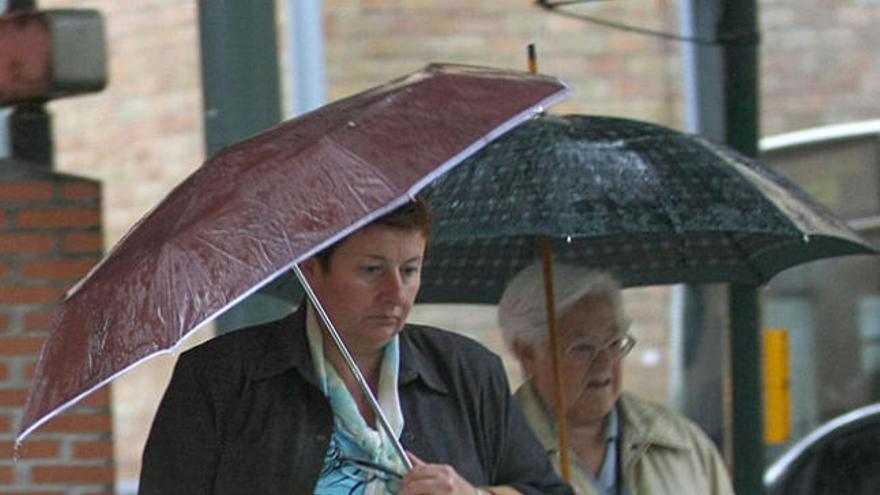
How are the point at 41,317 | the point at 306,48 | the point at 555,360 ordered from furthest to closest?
the point at 306,48 → the point at 41,317 → the point at 555,360

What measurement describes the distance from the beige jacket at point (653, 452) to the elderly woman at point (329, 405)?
0.90 m

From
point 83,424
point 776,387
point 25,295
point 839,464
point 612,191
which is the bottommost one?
point 839,464

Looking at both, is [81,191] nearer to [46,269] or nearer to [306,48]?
[46,269]

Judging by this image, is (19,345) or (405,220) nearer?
(405,220)

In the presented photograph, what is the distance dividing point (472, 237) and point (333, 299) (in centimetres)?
65

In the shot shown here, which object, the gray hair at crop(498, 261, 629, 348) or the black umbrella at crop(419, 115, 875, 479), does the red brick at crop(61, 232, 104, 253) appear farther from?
the gray hair at crop(498, 261, 629, 348)

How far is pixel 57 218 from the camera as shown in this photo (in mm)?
5340

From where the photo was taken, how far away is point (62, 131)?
836 cm

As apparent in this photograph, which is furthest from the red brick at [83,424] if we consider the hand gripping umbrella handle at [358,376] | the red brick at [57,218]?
the hand gripping umbrella handle at [358,376]

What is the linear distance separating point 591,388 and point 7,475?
5.90ft

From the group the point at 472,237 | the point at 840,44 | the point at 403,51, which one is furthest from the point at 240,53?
the point at 840,44

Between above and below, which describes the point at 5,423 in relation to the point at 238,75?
below

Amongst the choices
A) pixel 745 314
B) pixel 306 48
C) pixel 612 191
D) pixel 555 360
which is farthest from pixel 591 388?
pixel 306 48

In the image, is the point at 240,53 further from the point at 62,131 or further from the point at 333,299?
the point at 62,131
